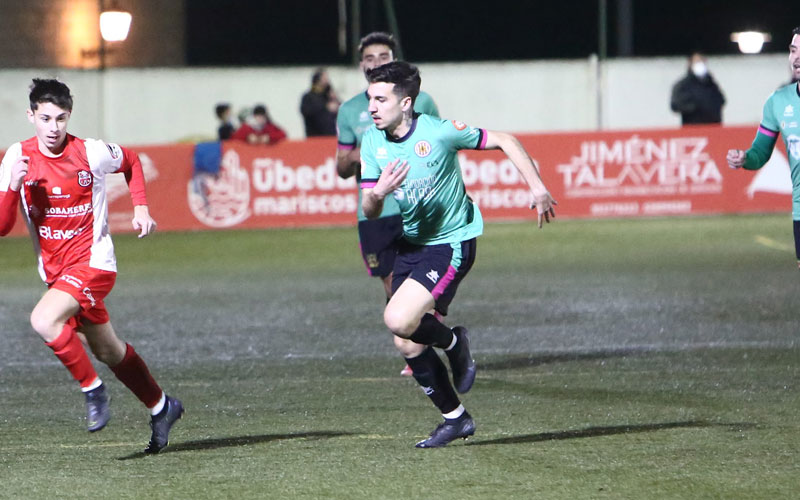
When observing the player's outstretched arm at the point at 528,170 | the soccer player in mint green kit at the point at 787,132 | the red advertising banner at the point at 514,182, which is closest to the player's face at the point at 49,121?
the player's outstretched arm at the point at 528,170

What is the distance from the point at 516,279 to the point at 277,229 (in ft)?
20.7

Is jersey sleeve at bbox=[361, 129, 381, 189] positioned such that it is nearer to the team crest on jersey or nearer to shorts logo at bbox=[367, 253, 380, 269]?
the team crest on jersey

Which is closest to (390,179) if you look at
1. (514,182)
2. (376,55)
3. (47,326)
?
(47,326)

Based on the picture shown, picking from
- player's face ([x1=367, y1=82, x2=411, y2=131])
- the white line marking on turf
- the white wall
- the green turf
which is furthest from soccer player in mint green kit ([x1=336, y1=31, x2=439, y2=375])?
the white wall

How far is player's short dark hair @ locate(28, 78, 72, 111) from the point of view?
19.6 ft

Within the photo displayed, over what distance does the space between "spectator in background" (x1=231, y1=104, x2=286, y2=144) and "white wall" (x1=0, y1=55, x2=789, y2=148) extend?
421 centimetres

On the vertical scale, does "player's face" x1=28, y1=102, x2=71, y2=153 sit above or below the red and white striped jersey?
above

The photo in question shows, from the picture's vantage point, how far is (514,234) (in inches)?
695

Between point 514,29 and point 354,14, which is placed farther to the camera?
point 514,29

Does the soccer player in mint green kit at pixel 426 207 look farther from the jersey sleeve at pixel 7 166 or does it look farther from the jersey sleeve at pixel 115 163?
the jersey sleeve at pixel 7 166

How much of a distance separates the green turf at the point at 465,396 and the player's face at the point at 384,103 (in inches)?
58.5

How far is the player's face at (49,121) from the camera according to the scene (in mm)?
6004

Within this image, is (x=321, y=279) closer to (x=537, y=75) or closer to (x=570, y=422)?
(x=570, y=422)

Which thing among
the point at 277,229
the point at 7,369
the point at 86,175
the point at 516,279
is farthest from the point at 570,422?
the point at 277,229
